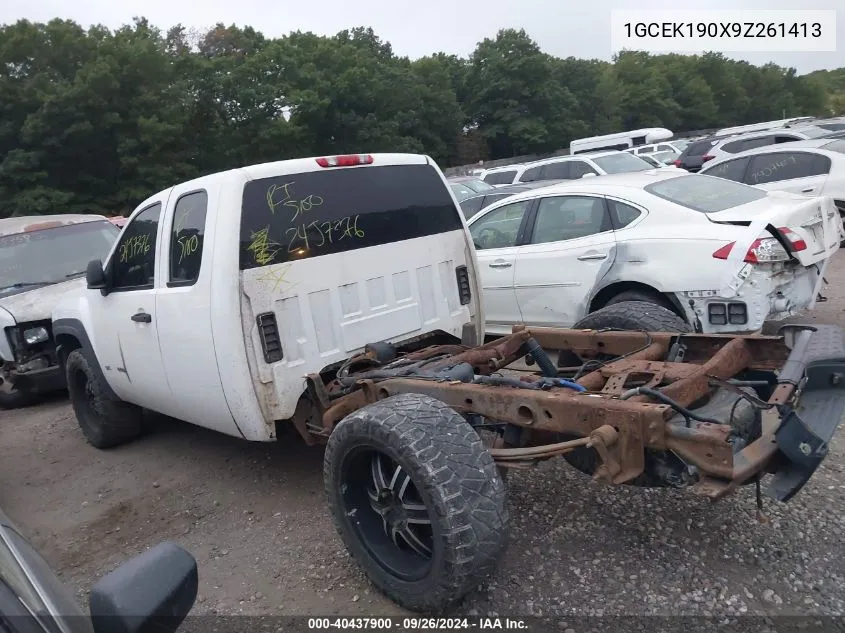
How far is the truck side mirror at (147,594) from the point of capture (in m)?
1.66

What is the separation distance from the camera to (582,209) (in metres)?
6.33

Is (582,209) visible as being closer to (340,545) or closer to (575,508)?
(575,508)

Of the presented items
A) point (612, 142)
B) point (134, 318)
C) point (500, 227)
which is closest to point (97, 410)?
point (134, 318)

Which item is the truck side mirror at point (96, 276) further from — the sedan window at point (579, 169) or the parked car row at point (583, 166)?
the sedan window at point (579, 169)

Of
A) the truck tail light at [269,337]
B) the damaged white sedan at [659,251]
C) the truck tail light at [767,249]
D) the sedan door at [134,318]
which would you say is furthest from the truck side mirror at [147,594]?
the truck tail light at [767,249]

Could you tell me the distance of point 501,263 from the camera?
680 centimetres

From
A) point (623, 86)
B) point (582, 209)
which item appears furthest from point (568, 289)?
point (623, 86)

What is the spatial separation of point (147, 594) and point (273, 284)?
2.42m

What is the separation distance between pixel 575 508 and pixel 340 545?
1.28 m

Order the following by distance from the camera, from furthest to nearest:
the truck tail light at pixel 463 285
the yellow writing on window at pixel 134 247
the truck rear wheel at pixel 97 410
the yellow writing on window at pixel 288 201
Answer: the truck rear wheel at pixel 97 410 < the truck tail light at pixel 463 285 < the yellow writing on window at pixel 134 247 < the yellow writing on window at pixel 288 201

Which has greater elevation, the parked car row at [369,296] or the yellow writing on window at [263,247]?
the yellow writing on window at [263,247]

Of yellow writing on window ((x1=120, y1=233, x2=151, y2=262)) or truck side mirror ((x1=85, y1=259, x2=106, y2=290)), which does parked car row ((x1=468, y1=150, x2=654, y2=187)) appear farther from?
truck side mirror ((x1=85, y1=259, x2=106, y2=290))

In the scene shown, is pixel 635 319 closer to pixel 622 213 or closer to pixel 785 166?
pixel 622 213

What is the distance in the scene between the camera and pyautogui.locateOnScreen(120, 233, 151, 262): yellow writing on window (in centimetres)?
477
